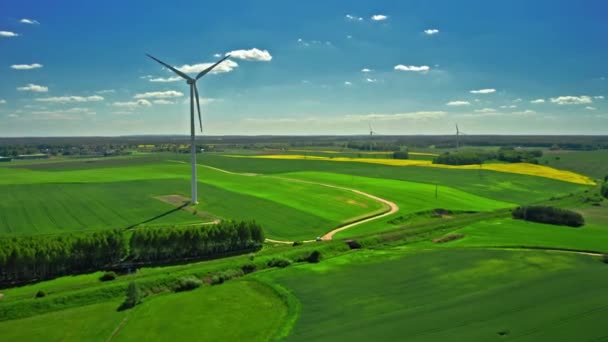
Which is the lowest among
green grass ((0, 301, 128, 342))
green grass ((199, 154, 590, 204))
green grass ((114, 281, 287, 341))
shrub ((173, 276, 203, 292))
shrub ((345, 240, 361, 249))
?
green grass ((0, 301, 128, 342))

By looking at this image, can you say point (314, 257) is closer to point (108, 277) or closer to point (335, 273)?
point (335, 273)

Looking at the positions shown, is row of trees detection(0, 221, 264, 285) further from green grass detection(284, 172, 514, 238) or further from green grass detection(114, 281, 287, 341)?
green grass detection(284, 172, 514, 238)

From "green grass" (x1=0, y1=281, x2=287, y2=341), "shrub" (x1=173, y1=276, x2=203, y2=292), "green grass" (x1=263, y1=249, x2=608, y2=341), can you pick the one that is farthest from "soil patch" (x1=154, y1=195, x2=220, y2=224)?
"green grass" (x1=0, y1=281, x2=287, y2=341)

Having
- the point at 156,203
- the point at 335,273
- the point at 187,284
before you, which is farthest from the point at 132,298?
the point at 156,203

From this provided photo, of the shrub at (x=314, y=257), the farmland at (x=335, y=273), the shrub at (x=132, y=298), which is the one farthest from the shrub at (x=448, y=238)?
the shrub at (x=132, y=298)

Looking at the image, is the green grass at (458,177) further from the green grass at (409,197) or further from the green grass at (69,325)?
the green grass at (69,325)
